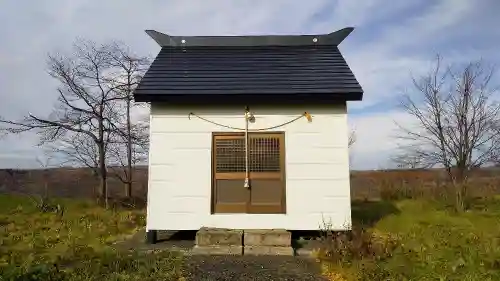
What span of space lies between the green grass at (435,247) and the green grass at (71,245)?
105 inches

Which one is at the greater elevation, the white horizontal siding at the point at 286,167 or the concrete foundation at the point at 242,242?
the white horizontal siding at the point at 286,167

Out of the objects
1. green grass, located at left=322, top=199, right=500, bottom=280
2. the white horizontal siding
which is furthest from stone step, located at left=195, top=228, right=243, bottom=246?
green grass, located at left=322, top=199, right=500, bottom=280

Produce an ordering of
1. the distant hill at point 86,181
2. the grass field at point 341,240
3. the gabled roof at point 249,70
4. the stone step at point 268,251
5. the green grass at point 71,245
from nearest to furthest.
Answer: the green grass at point 71,245 → the grass field at point 341,240 → the stone step at point 268,251 → the gabled roof at point 249,70 → the distant hill at point 86,181

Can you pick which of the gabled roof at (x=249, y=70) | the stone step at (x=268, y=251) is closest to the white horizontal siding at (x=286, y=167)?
the gabled roof at (x=249, y=70)

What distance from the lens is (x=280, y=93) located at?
7.07 m

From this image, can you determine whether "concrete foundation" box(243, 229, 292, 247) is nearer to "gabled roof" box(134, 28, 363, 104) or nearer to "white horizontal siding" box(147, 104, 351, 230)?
"white horizontal siding" box(147, 104, 351, 230)

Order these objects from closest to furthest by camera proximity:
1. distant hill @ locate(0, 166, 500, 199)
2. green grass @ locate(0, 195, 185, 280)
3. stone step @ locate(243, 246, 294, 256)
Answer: green grass @ locate(0, 195, 185, 280)
stone step @ locate(243, 246, 294, 256)
distant hill @ locate(0, 166, 500, 199)

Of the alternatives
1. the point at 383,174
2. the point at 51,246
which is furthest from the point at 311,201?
the point at 383,174

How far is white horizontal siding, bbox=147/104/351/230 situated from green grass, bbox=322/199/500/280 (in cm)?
151

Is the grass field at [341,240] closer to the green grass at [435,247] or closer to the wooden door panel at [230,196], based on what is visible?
the green grass at [435,247]

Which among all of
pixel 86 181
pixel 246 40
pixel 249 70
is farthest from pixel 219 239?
pixel 86 181

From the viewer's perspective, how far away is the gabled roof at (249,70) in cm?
711

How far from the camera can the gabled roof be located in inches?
280

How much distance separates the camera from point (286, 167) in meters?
7.08
